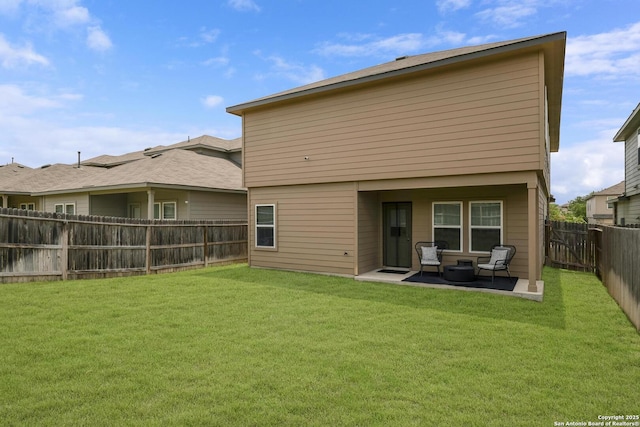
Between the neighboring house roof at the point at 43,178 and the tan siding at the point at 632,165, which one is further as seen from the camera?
the neighboring house roof at the point at 43,178

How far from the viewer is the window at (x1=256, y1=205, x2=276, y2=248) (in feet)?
36.0

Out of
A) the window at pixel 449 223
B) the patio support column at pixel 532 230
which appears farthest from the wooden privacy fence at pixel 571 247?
the patio support column at pixel 532 230

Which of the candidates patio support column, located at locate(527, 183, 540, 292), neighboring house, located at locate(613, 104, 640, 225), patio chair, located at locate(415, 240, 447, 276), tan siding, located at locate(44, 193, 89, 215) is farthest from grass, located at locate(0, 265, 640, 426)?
neighboring house, located at locate(613, 104, 640, 225)

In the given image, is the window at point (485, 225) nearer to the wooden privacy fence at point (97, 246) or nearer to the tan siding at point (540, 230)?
the tan siding at point (540, 230)

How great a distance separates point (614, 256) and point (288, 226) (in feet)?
25.1

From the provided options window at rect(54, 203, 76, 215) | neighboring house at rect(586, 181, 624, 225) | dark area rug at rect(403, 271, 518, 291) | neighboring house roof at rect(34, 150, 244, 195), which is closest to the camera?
dark area rug at rect(403, 271, 518, 291)

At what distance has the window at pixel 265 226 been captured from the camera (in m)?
Result: 11.0

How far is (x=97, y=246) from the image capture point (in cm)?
941

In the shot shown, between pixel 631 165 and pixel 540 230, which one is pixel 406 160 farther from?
pixel 631 165

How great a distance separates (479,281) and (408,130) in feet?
→ 12.9

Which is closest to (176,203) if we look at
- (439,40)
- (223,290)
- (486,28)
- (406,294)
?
(223,290)

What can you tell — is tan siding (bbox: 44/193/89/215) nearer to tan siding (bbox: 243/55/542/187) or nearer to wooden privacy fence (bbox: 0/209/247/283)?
wooden privacy fence (bbox: 0/209/247/283)

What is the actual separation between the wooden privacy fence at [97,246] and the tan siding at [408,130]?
2700mm

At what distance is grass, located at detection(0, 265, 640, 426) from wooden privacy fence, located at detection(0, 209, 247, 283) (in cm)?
148
